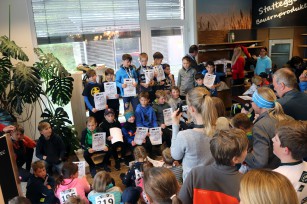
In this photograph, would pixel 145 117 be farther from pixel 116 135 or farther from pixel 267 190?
pixel 267 190

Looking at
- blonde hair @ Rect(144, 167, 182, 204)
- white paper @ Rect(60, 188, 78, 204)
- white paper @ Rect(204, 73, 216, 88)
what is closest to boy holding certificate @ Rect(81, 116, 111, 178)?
white paper @ Rect(60, 188, 78, 204)

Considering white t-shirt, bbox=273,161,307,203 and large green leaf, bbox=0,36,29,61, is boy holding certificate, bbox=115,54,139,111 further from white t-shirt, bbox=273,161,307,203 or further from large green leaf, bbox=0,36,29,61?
white t-shirt, bbox=273,161,307,203

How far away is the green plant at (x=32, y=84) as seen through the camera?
3.63m

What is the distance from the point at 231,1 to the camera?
7.14m

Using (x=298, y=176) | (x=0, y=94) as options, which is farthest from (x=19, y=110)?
(x=298, y=176)

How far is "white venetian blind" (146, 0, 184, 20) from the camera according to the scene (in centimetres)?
591

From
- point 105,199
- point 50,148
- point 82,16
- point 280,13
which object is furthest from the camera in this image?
point 280,13

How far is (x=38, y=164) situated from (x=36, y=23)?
311cm

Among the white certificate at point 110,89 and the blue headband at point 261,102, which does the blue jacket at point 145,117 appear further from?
the blue headband at point 261,102

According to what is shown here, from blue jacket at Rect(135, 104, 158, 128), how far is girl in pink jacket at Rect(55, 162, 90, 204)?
→ 1672mm

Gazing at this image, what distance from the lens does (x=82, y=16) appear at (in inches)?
209

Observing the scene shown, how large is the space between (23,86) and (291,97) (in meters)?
3.33

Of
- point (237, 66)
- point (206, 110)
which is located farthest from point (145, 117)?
point (237, 66)

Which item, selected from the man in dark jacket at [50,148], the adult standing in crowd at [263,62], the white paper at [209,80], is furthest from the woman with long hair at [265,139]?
the adult standing in crowd at [263,62]
